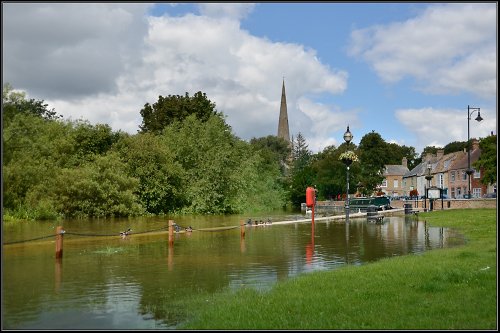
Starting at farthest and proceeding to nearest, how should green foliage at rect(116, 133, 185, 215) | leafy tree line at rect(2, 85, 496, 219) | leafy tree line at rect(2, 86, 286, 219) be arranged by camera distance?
1. green foliage at rect(116, 133, 185, 215)
2. leafy tree line at rect(2, 86, 286, 219)
3. leafy tree line at rect(2, 85, 496, 219)

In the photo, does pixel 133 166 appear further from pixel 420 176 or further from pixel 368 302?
pixel 420 176

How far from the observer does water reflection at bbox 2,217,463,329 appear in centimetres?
884

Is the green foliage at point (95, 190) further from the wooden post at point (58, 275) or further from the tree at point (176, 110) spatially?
the wooden post at point (58, 275)

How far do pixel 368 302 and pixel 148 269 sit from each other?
7.11 m

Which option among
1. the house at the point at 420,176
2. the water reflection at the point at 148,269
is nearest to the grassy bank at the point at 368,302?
the water reflection at the point at 148,269

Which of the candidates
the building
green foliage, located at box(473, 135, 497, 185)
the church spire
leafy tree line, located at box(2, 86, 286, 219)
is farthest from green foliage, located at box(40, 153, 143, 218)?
the church spire

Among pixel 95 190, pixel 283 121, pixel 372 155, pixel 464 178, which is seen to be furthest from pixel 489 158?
pixel 283 121

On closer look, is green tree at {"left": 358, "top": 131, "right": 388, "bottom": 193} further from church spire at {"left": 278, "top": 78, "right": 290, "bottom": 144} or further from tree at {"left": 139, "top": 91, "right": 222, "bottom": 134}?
church spire at {"left": 278, "top": 78, "right": 290, "bottom": 144}

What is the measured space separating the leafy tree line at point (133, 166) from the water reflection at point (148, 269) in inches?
444

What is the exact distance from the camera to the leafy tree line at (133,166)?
116ft

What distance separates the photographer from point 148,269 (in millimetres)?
13812

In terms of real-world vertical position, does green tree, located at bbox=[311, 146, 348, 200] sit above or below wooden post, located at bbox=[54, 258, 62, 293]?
above

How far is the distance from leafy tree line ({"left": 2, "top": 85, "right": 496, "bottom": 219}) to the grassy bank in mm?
20012

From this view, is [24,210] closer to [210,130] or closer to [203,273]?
[210,130]
